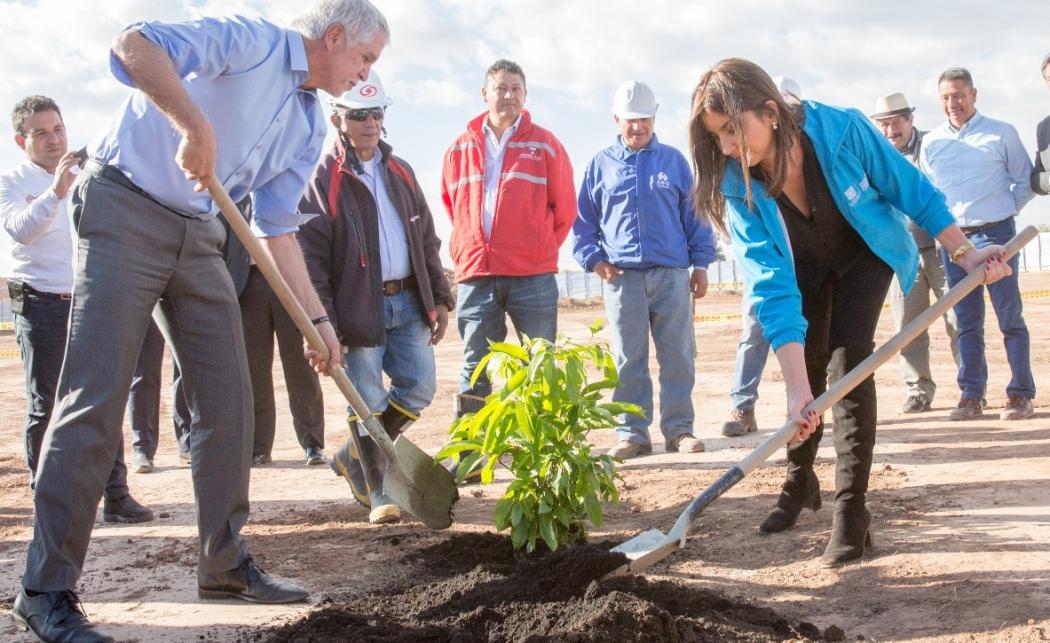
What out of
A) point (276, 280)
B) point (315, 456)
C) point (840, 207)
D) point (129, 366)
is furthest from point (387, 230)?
point (840, 207)

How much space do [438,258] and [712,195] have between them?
2.28 metres

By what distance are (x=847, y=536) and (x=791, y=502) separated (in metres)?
0.58

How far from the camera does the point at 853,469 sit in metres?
3.99

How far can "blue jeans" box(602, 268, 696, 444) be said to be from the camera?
22.1 feet

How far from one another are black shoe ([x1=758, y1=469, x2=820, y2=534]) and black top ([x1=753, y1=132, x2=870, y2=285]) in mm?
913

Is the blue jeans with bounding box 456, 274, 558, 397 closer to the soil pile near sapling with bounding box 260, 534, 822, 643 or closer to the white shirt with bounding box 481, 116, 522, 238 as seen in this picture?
the white shirt with bounding box 481, 116, 522, 238

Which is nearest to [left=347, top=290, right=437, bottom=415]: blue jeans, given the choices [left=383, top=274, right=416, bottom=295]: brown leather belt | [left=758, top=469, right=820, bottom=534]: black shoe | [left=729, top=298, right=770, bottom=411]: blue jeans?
[left=383, top=274, right=416, bottom=295]: brown leather belt

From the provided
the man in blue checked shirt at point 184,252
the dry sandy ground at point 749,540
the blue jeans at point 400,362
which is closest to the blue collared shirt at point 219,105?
the man in blue checked shirt at point 184,252

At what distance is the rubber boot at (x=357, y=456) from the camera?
17.4ft

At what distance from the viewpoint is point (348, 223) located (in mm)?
5430

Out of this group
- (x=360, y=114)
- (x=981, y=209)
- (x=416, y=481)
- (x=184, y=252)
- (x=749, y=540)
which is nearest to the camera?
(x=184, y=252)

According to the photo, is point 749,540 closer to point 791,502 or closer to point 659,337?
point 791,502

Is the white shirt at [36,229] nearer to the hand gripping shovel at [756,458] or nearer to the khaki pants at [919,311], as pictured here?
the hand gripping shovel at [756,458]

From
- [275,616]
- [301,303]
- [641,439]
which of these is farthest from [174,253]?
[641,439]
